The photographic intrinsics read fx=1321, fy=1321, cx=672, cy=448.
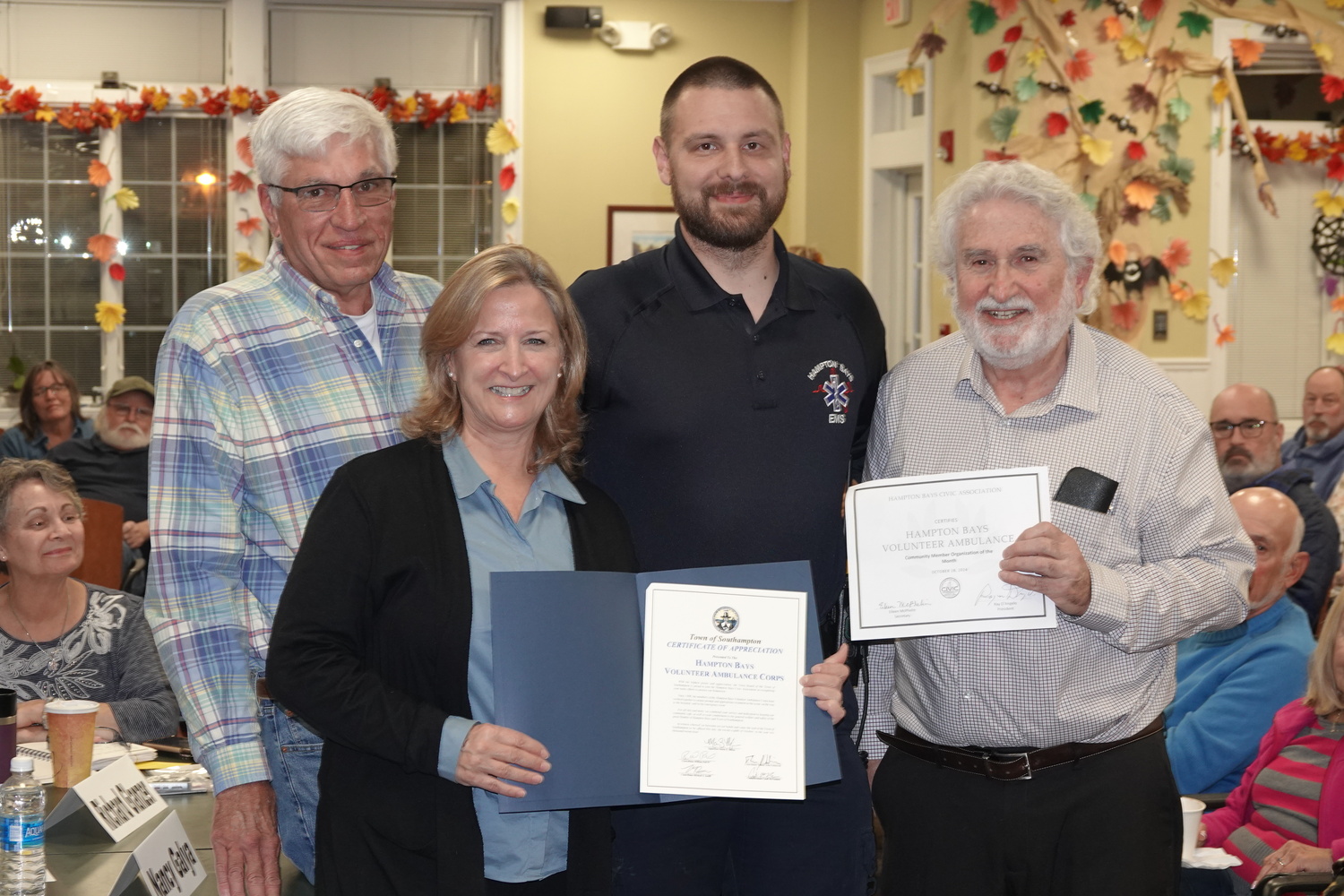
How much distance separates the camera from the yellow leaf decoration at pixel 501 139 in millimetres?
8297

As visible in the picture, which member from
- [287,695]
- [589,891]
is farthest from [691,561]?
[287,695]

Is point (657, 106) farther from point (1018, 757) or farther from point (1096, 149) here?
point (1018, 757)

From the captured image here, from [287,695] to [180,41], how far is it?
7584 mm

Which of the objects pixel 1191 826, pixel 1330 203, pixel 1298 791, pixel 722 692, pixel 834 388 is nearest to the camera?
pixel 722 692

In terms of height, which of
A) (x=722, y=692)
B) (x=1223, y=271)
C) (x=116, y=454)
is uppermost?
(x=1223, y=271)

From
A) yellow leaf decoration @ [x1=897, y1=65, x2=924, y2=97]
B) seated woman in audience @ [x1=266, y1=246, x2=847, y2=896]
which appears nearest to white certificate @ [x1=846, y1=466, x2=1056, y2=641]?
seated woman in audience @ [x1=266, y1=246, x2=847, y2=896]

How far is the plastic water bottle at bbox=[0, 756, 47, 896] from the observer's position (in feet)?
6.44

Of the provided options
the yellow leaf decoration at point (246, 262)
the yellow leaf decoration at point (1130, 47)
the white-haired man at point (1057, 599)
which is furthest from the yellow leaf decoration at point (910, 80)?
the white-haired man at point (1057, 599)

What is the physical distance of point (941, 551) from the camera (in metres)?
2.05

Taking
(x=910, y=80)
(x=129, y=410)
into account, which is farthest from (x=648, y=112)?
(x=129, y=410)

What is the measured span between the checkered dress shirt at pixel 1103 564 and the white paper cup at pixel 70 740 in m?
1.60

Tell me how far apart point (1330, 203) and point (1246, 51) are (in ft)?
3.67

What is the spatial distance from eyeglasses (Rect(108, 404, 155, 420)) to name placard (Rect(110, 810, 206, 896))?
470 cm

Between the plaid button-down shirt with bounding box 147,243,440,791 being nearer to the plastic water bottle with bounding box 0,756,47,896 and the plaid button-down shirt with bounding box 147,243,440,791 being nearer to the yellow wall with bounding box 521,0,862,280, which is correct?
the plastic water bottle with bounding box 0,756,47,896
